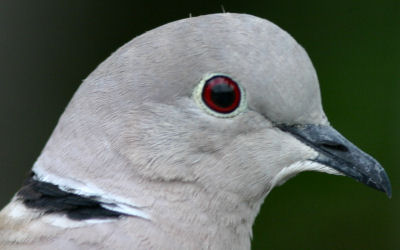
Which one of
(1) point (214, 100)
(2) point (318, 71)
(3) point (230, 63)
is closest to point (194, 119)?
(1) point (214, 100)

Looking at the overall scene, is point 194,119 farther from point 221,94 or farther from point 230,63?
point 230,63

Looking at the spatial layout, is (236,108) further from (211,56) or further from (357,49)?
(357,49)

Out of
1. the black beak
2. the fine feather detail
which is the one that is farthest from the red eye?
the fine feather detail

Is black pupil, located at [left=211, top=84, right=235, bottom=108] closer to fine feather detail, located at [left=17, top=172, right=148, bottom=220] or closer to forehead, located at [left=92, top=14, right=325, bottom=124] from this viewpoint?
forehead, located at [left=92, top=14, right=325, bottom=124]

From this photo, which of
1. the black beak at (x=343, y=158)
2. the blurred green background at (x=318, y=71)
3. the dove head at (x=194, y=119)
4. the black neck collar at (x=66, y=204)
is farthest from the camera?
the blurred green background at (x=318, y=71)

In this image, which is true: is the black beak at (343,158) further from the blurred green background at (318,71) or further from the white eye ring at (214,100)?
the blurred green background at (318,71)

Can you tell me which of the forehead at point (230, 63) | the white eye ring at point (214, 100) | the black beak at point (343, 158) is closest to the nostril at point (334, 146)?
the black beak at point (343, 158)
